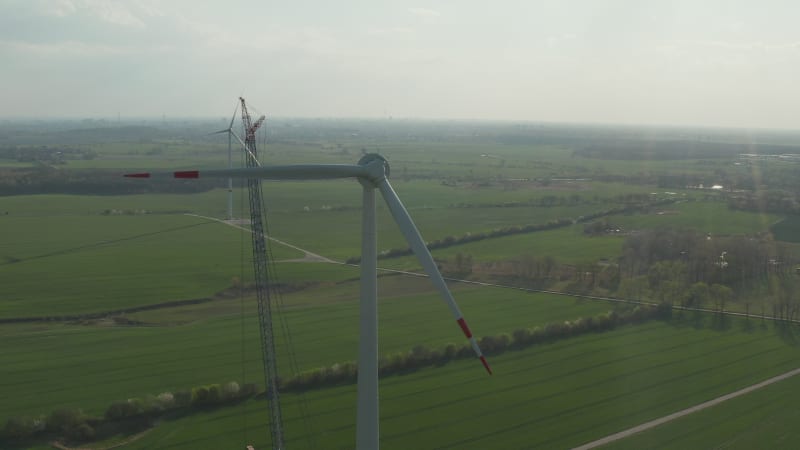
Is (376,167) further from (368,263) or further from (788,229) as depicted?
(788,229)

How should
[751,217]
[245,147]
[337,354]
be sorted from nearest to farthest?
[245,147], [337,354], [751,217]

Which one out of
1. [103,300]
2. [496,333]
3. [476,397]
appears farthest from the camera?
[103,300]

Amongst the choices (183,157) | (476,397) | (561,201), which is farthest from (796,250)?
(183,157)

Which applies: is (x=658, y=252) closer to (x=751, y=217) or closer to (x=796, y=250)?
(x=796, y=250)

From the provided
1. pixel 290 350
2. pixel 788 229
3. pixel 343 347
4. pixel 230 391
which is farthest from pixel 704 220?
pixel 230 391

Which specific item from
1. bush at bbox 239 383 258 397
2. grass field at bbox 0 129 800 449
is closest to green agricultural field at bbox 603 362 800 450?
grass field at bbox 0 129 800 449

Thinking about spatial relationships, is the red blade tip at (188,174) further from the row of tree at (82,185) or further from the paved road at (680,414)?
the row of tree at (82,185)

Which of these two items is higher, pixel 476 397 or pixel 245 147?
pixel 245 147
